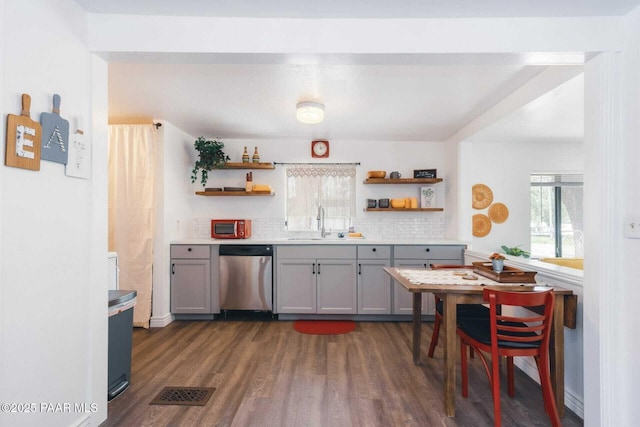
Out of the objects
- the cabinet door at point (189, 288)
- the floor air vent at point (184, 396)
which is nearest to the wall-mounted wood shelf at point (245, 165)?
the cabinet door at point (189, 288)

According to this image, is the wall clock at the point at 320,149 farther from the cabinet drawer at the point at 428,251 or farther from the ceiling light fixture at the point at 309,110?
the cabinet drawer at the point at 428,251

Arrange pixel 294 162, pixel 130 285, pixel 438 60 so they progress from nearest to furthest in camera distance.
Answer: pixel 438 60 < pixel 130 285 < pixel 294 162

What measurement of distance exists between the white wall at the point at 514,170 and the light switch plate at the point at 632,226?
285cm

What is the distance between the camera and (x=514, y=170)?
14.8ft

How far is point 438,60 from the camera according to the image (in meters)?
1.88

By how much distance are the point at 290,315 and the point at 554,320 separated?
8.89 ft

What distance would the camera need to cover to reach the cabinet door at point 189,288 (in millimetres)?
3812

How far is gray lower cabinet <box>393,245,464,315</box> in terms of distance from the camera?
3785 millimetres

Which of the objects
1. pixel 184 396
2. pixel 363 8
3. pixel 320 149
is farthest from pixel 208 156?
pixel 363 8

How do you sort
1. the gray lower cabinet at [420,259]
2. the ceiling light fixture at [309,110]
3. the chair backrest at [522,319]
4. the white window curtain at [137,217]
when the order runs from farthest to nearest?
the gray lower cabinet at [420,259], the white window curtain at [137,217], the ceiling light fixture at [309,110], the chair backrest at [522,319]

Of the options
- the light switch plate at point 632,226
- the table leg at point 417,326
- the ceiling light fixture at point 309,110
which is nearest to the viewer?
the light switch plate at point 632,226

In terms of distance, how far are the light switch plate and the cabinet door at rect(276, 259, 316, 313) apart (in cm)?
280

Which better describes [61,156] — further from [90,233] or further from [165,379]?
[165,379]

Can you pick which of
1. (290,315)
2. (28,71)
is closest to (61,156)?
(28,71)
